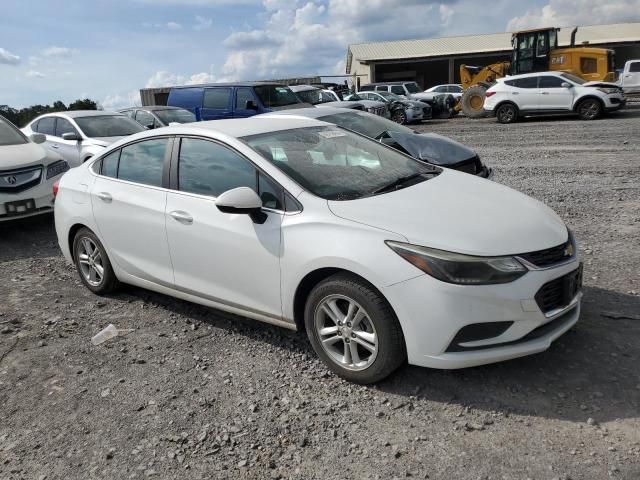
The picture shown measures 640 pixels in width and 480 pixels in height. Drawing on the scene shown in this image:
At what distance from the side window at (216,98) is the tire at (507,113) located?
10.8m

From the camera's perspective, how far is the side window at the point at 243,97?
13.4 meters

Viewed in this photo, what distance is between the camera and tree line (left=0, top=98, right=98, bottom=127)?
2439cm

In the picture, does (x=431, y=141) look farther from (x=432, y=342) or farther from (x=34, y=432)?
(x=34, y=432)

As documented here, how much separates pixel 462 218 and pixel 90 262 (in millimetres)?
3426

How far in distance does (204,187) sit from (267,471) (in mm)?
2025

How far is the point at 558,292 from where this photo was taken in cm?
318

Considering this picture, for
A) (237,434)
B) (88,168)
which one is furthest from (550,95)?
(237,434)

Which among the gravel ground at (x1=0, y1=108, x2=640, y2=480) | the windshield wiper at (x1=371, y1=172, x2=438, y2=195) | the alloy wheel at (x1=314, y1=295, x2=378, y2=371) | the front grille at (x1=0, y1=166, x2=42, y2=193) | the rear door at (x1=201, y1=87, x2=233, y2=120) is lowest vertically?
the gravel ground at (x1=0, y1=108, x2=640, y2=480)

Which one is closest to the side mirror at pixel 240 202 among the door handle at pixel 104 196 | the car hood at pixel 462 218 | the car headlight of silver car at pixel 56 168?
the car hood at pixel 462 218

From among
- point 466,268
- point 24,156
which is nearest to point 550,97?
point 24,156

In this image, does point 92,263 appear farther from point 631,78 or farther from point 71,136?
point 631,78

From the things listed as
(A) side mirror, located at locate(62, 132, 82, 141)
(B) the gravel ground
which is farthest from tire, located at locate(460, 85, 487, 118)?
(B) the gravel ground

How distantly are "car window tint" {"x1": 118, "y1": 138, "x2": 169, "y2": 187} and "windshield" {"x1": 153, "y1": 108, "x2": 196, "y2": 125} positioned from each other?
29.3 ft

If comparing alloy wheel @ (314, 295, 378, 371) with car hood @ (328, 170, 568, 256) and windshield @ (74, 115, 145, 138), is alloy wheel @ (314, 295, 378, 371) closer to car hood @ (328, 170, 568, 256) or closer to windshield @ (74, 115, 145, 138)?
car hood @ (328, 170, 568, 256)
